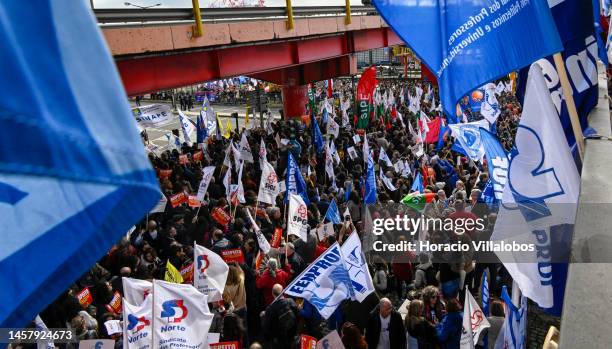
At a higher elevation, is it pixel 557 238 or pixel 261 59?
pixel 261 59

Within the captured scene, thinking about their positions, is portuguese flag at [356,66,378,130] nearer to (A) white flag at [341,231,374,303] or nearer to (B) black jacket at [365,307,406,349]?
(A) white flag at [341,231,374,303]

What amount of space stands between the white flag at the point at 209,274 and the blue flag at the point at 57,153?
17.4 ft

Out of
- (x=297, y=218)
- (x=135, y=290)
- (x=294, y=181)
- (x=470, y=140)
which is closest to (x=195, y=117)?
(x=294, y=181)

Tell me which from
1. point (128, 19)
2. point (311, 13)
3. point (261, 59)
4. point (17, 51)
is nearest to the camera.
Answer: point (17, 51)

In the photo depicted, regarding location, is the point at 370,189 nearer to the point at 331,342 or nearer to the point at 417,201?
the point at 417,201

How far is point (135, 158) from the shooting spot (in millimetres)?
1291

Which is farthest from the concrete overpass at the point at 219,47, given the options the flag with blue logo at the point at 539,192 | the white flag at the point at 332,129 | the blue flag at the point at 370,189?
the flag with blue logo at the point at 539,192

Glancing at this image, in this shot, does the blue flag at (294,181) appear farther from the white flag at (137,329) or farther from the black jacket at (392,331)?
the white flag at (137,329)

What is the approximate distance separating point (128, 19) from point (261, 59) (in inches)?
247

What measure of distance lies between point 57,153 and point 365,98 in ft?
74.0

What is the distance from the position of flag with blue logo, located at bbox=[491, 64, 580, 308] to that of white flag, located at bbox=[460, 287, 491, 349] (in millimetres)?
1412

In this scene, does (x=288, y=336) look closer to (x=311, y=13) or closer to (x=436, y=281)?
(x=436, y=281)

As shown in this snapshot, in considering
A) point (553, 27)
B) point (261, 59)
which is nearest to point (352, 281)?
point (553, 27)

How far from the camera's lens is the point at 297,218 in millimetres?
8875
